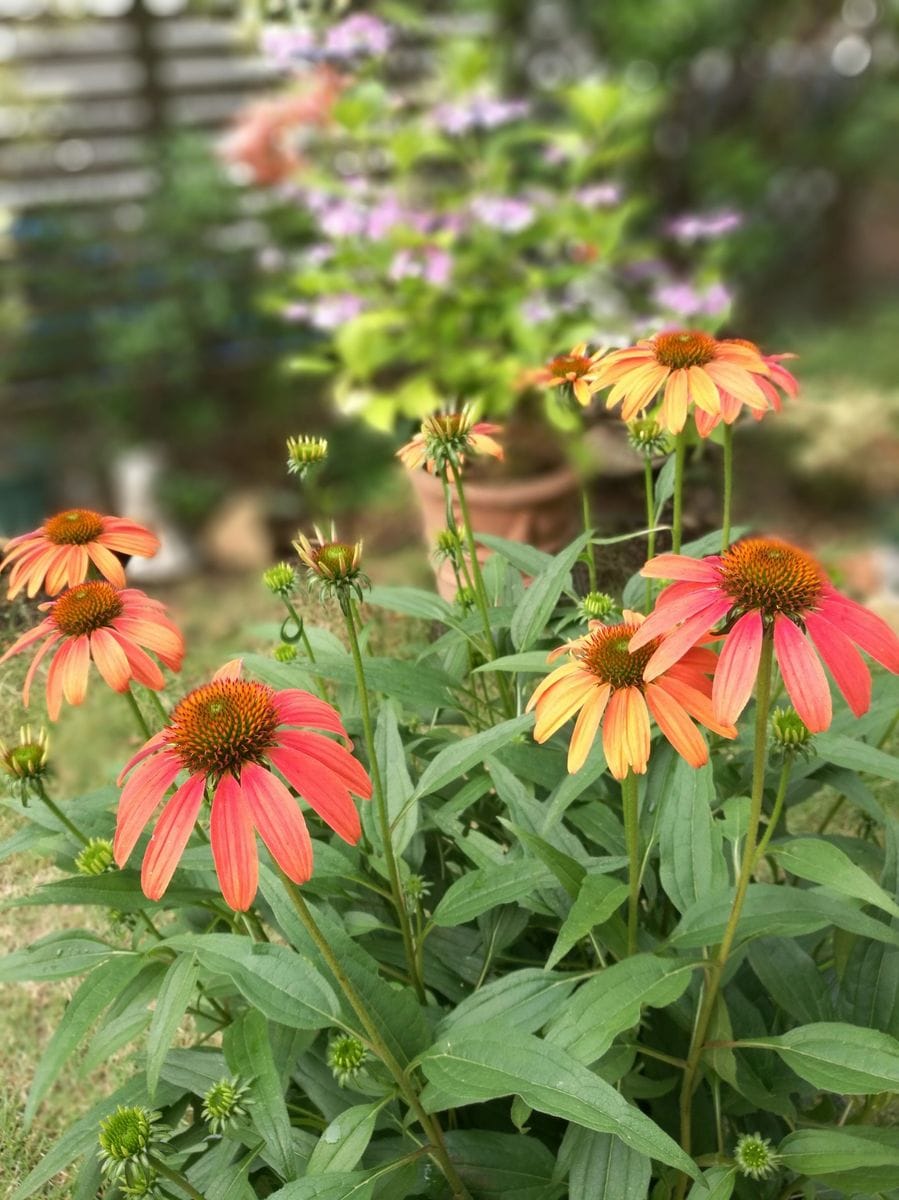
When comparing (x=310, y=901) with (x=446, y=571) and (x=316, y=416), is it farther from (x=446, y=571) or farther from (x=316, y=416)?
(x=316, y=416)

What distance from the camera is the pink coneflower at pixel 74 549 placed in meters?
0.66

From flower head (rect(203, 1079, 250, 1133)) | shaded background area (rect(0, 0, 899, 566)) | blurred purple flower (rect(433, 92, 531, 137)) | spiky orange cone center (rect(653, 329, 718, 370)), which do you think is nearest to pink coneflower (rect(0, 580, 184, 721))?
flower head (rect(203, 1079, 250, 1133))

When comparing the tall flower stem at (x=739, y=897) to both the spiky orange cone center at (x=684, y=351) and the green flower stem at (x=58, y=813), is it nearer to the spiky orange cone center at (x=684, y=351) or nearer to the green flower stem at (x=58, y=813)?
the spiky orange cone center at (x=684, y=351)

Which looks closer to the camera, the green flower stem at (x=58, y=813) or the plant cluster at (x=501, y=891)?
the plant cluster at (x=501, y=891)

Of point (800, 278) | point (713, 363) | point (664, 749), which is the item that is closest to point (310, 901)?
point (664, 749)

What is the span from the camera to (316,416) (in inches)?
133

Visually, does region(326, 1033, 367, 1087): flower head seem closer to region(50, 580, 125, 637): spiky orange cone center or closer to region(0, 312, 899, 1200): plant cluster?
region(0, 312, 899, 1200): plant cluster

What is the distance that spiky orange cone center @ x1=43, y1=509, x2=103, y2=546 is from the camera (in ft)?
2.22

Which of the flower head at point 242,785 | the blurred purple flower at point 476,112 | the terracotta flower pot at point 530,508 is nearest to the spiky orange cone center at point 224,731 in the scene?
the flower head at point 242,785

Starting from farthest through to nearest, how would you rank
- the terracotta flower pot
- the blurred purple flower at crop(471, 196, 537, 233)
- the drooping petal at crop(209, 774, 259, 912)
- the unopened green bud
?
the blurred purple flower at crop(471, 196, 537, 233), the terracotta flower pot, the unopened green bud, the drooping petal at crop(209, 774, 259, 912)

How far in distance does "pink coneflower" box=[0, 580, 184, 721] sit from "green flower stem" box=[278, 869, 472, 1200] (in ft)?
0.43

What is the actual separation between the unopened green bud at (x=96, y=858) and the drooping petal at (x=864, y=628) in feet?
1.39

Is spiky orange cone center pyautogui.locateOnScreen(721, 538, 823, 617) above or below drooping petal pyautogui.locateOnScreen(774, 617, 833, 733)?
above

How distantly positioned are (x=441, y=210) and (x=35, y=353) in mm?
1562
